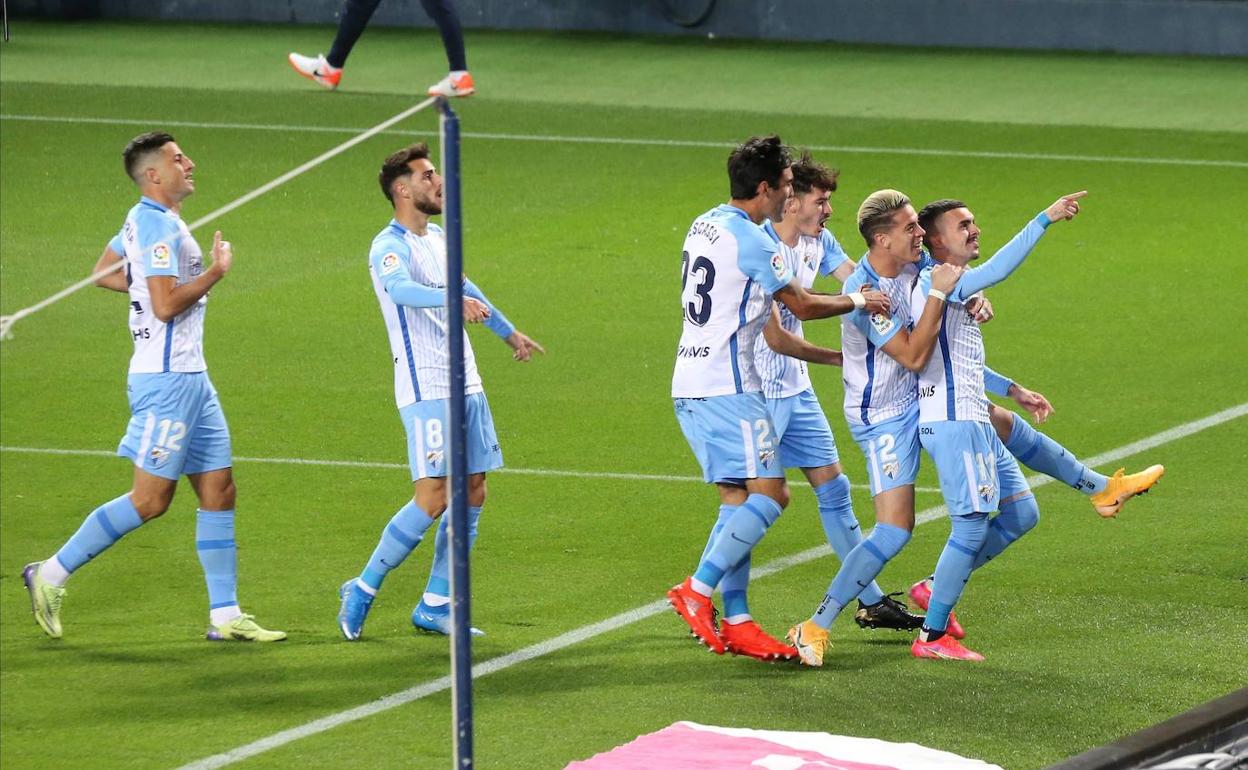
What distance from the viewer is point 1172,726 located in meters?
6.18

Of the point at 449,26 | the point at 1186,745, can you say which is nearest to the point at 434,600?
the point at 1186,745

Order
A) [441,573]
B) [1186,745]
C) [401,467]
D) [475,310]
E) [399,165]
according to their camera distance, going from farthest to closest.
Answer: [401,467] < [441,573] < [399,165] < [475,310] < [1186,745]

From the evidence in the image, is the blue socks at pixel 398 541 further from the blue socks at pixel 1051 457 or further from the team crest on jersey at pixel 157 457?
the blue socks at pixel 1051 457

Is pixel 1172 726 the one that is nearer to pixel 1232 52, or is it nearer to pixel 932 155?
pixel 932 155

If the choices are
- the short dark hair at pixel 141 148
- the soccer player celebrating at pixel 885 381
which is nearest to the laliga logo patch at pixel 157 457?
the short dark hair at pixel 141 148

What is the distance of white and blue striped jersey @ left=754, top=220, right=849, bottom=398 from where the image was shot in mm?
8617

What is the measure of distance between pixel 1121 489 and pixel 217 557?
11.9 ft

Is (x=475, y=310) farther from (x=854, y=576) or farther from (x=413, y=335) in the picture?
(x=854, y=576)

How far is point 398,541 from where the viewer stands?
828 centimetres

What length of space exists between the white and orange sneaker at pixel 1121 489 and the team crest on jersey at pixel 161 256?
3.81 m

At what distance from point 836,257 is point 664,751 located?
2971 millimetres

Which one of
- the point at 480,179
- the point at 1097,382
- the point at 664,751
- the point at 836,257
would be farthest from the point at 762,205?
the point at 480,179

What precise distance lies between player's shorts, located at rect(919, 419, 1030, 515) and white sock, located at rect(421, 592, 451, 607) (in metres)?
1.99

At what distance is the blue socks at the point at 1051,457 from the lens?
866 centimetres
